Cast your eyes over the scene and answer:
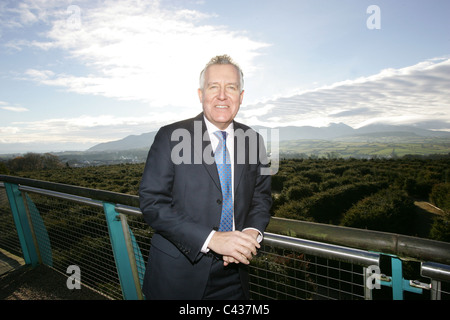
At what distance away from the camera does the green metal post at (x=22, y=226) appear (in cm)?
329

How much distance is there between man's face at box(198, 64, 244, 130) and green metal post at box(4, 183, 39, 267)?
120 inches

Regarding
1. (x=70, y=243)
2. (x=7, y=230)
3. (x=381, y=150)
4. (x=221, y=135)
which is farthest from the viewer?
(x=381, y=150)

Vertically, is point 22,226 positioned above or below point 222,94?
below

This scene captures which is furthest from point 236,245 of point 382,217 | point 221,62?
point 382,217

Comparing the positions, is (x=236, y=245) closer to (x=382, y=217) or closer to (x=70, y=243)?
(x=70, y=243)

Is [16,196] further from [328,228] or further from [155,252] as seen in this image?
[328,228]

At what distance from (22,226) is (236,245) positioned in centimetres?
337

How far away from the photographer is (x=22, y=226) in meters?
3.36

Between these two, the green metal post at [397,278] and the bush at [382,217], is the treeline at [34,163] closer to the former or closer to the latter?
the bush at [382,217]

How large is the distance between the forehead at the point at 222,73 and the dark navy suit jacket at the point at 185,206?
0.83ft

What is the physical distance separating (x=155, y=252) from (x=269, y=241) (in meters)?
0.66

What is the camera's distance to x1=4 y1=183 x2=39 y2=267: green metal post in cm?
329
